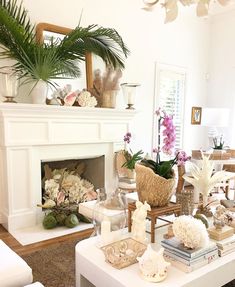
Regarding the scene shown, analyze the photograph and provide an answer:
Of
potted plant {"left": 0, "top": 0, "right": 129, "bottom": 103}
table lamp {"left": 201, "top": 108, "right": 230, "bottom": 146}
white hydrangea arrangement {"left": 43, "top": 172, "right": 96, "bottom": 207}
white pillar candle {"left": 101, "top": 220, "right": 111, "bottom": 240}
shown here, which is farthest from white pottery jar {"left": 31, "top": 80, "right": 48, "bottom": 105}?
table lamp {"left": 201, "top": 108, "right": 230, "bottom": 146}

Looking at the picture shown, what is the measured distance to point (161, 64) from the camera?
4.49 metres

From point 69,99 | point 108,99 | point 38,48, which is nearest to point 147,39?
point 108,99

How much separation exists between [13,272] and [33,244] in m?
1.27

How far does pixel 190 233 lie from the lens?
141cm

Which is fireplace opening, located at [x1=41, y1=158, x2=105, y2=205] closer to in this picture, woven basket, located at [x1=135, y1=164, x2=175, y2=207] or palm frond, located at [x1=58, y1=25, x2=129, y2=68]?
A: palm frond, located at [x1=58, y1=25, x2=129, y2=68]

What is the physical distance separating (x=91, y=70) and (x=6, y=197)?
1861mm

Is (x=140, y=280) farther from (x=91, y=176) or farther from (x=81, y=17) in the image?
(x=81, y=17)

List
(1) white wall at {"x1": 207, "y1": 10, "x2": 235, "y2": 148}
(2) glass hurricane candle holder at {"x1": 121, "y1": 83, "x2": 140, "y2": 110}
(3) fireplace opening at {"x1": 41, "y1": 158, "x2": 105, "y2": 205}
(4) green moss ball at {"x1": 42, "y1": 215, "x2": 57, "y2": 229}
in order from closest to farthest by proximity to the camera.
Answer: (4) green moss ball at {"x1": 42, "y1": 215, "x2": 57, "y2": 229} → (3) fireplace opening at {"x1": 41, "y1": 158, "x2": 105, "y2": 205} → (2) glass hurricane candle holder at {"x1": 121, "y1": 83, "x2": 140, "y2": 110} → (1) white wall at {"x1": 207, "y1": 10, "x2": 235, "y2": 148}

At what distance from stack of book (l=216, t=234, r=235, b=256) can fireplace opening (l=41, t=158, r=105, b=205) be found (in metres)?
1.99

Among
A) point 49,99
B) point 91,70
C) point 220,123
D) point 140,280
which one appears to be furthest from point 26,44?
point 220,123

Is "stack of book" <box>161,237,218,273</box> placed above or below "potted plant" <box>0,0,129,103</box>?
below

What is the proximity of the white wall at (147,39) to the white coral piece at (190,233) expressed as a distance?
2799 millimetres

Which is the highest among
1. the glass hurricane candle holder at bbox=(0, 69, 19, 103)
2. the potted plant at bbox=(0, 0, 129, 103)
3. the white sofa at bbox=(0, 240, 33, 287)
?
the potted plant at bbox=(0, 0, 129, 103)

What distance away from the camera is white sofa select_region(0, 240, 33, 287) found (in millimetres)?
1328
